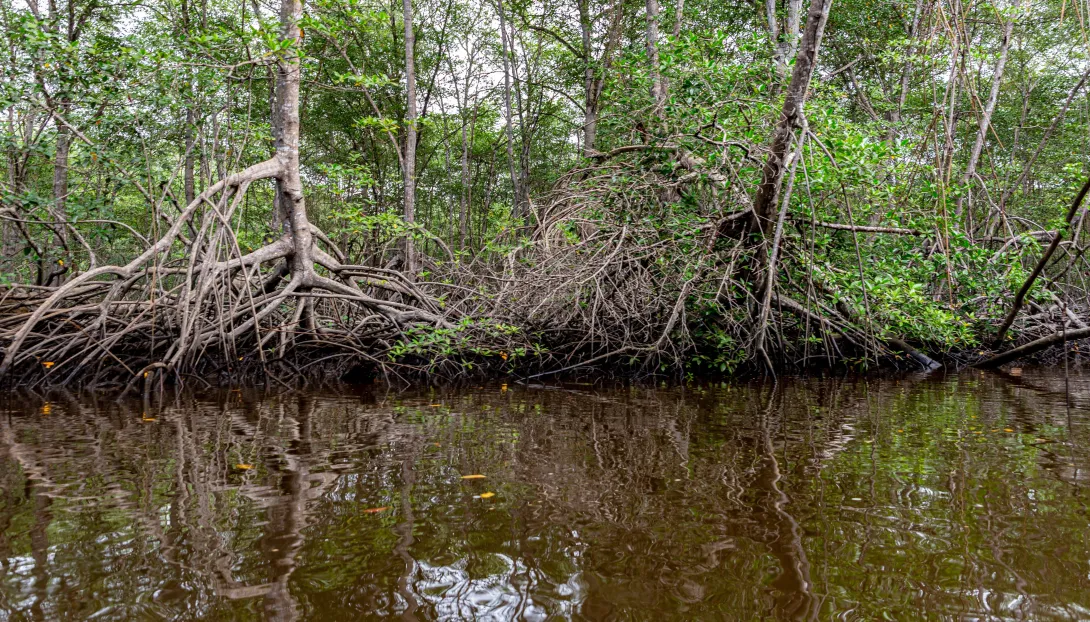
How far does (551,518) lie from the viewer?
6.70ft

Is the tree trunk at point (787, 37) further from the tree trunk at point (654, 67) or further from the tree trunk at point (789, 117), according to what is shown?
the tree trunk at point (789, 117)

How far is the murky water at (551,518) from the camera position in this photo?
1465 millimetres

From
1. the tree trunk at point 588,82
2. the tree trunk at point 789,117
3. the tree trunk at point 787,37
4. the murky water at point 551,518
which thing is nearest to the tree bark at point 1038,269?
the murky water at point 551,518

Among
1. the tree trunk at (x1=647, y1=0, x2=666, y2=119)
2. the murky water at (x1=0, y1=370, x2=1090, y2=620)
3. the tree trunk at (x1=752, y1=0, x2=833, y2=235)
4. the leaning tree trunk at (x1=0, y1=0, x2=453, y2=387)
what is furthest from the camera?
the tree trunk at (x1=647, y1=0, x2=666, y2=119)

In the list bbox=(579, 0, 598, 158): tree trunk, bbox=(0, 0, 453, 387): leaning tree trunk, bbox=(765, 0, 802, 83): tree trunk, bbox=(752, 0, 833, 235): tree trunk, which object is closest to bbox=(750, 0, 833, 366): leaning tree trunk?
bbox=(752, 0, 833, 235): tree trunk

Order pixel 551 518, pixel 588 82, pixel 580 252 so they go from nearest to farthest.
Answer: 1. pixel 551 518
2. pixel 580 252
3. pixel 588 82

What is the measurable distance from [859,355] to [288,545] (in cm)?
647

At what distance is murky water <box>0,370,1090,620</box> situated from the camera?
1465mm

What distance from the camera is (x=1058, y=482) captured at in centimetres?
235

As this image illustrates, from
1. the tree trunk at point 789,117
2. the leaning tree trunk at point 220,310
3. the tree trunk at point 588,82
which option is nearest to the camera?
the tree trunk at point 789,117

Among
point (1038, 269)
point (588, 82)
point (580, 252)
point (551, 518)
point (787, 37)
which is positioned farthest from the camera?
point (588, 82)

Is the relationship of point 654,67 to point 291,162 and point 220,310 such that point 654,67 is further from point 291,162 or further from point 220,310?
point 220,310

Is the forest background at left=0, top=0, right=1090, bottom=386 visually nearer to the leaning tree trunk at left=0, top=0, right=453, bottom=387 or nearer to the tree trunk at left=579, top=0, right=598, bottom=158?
the leaning tree trunk at left=0, top=0, right=453, bottom=387

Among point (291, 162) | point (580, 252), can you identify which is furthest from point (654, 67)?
point (291, 162)
